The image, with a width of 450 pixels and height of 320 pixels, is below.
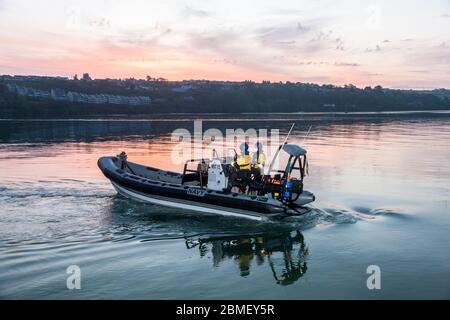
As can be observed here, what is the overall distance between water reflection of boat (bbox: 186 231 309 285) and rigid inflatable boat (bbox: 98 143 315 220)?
97 cm

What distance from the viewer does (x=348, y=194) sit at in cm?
1541

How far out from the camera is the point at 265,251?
10.0 m

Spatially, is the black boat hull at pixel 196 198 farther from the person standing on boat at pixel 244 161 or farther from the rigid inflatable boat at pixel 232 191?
→ the person standing on boat at pixel 244 161

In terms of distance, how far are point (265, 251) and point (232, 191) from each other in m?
3.15

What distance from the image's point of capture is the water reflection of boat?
354 inches

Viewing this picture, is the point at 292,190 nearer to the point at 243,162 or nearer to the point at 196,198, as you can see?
the point at 243,162
